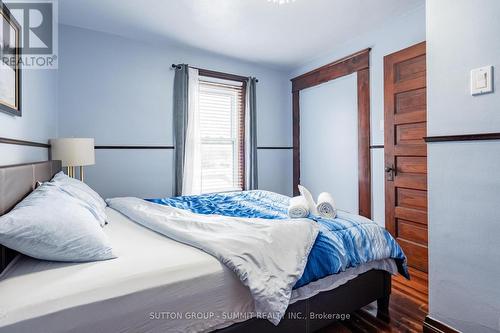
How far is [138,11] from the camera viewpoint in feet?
8.20

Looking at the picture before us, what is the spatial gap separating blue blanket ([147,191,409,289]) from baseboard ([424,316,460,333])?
12.0 inches

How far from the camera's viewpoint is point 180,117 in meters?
3.29

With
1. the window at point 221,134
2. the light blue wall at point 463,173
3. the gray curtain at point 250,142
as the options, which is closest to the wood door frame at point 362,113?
the gray curtain at point 250,142

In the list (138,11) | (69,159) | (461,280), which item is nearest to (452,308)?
(461,280)

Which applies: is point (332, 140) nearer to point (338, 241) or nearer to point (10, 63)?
point (338, 241)

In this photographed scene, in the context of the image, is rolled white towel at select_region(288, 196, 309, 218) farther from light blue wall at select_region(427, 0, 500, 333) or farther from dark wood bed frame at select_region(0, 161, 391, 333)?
light blue wall at select_region(427, 0, 500, 333)

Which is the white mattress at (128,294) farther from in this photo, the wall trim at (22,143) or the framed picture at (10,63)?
the framed picture at (10,63)

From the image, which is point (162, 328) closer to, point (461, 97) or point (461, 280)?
point (461, 280)

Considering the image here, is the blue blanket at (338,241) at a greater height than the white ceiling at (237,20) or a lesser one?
lesser

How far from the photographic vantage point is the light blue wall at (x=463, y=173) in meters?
1.24

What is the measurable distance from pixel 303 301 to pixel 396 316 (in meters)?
0.87

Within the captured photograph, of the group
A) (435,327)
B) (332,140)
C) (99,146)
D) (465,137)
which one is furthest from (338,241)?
(99,146)

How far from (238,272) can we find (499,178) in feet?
4.13

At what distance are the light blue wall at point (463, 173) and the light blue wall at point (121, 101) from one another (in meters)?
2.76
